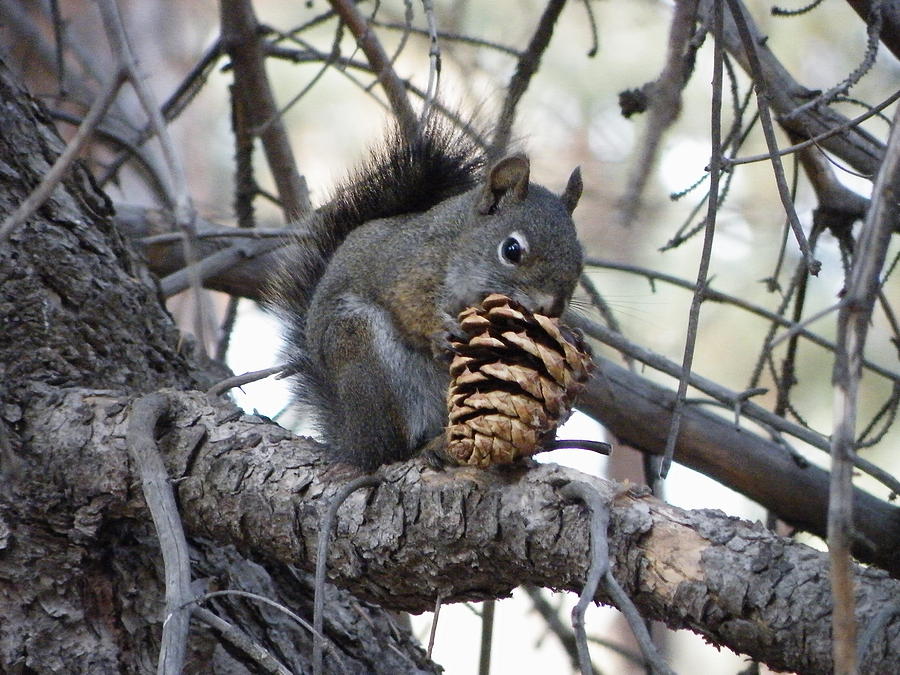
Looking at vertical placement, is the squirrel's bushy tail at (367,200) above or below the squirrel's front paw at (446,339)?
above

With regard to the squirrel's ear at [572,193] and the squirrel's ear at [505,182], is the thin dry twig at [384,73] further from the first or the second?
the squirrel's ear at [572,193]

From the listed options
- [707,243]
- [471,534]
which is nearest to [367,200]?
[471,534]

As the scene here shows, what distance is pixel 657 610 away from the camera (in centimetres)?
107

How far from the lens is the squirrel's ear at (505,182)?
1771 millimetres

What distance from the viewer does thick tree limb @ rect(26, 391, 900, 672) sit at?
3.23 feet

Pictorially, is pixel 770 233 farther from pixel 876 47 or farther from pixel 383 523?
pixel 383 523

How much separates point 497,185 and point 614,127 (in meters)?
2.17

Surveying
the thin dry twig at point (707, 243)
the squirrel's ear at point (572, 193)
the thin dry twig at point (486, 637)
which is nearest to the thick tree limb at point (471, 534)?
the thin dry twig at point (707, 243)

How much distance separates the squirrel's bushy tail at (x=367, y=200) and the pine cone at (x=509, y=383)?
0.56m

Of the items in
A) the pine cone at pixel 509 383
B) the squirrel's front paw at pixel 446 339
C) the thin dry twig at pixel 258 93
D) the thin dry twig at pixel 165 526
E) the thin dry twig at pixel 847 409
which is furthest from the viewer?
the thin dry twig at pixel 258 93

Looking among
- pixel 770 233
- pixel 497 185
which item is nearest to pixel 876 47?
pixel 497 185

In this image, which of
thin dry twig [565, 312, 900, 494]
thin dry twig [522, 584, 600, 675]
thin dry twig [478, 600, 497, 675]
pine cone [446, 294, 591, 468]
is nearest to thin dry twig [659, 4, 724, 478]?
pine cone [446, 294, 591, 468]

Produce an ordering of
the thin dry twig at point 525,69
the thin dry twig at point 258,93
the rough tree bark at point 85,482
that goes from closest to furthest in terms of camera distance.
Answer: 1. the rough tree bark at point 85,482
2. the thin dry twig at point 525,69
3. the thin dry twig at point 258,93

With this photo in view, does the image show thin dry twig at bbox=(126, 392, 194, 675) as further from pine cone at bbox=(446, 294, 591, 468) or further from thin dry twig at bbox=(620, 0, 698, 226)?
thin dry twig at bbox=(620, 0, 698, 226)
